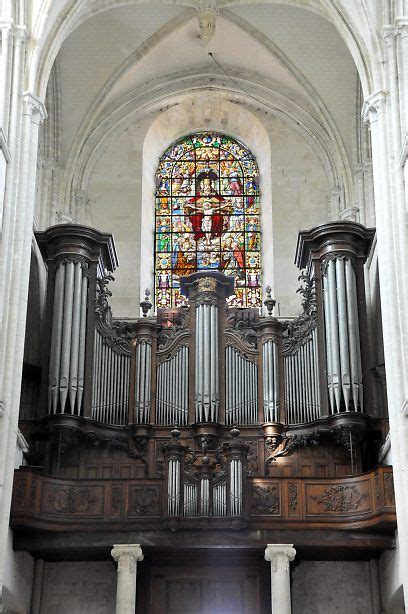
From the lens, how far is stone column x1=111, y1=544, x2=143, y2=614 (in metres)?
19.3

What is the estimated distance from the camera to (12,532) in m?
19.8

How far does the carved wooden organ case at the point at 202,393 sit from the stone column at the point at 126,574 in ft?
1.38

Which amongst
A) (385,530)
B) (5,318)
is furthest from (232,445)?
(5,318)

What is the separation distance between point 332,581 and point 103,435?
5232 millimetres

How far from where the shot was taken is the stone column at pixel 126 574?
63.5 ft

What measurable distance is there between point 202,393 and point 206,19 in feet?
28.9

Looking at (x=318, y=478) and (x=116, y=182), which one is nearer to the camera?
(x=318, y=478)

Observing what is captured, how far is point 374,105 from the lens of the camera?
21.1m

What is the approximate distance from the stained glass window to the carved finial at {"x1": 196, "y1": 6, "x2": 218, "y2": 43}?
138 inches

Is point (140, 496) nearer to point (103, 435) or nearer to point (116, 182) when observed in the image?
point (103, 435)

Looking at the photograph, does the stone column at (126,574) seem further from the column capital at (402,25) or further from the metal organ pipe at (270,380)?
the column capital at (402,25)

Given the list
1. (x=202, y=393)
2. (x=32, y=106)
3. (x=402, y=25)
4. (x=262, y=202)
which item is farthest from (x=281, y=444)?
(x=402, y=25)

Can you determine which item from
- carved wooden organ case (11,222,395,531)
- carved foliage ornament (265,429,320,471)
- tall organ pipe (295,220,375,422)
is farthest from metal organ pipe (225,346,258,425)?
tall organ pipe (295,220,375,422)

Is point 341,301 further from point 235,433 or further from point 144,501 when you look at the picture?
point 144,501
